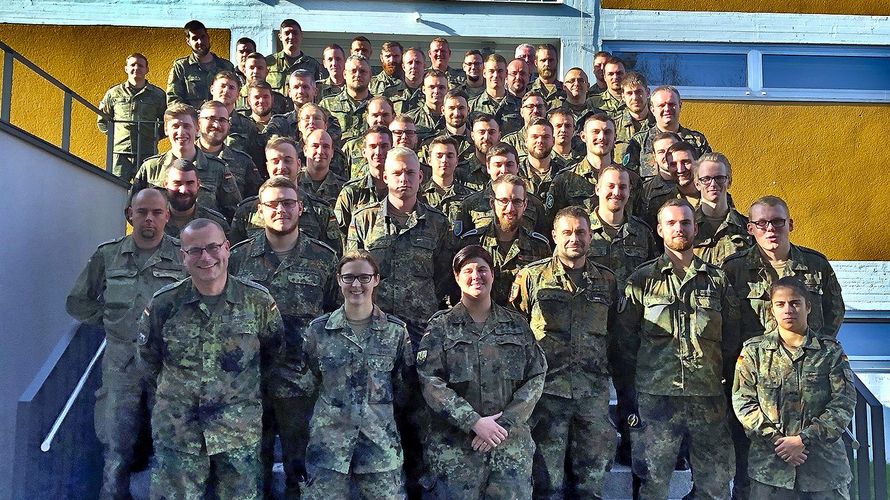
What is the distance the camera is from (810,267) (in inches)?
210

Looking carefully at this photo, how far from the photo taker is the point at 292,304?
499 centimetres

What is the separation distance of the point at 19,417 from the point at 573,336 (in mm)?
3524

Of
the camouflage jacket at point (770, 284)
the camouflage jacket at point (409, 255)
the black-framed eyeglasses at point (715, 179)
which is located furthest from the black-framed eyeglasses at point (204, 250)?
the black-framed eyeglasses at point (715, 179)

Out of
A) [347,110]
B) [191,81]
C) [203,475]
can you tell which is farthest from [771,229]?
[191,81]

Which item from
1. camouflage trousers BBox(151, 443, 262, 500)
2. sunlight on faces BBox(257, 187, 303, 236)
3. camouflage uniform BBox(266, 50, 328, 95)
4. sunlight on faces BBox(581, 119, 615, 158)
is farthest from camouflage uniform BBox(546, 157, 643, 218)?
camouflage uniform BBox(266, 50, 328, 95)

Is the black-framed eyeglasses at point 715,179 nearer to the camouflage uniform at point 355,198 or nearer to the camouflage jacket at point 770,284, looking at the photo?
the camouflage jacket at point 770,284

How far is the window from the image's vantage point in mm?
11062

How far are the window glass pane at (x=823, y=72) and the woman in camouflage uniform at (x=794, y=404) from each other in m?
7.04

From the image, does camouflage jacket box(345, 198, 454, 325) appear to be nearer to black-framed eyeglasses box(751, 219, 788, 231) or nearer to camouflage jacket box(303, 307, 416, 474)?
camouflage jacket box(303, 307, 416, 474)

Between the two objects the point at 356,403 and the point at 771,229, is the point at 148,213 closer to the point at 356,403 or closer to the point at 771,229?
the point at 356,403

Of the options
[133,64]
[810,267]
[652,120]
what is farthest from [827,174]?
[133,64]

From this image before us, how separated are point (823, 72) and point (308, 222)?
8181mm

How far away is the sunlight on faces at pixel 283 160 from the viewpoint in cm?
606

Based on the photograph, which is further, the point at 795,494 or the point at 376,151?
the point at 376,151
